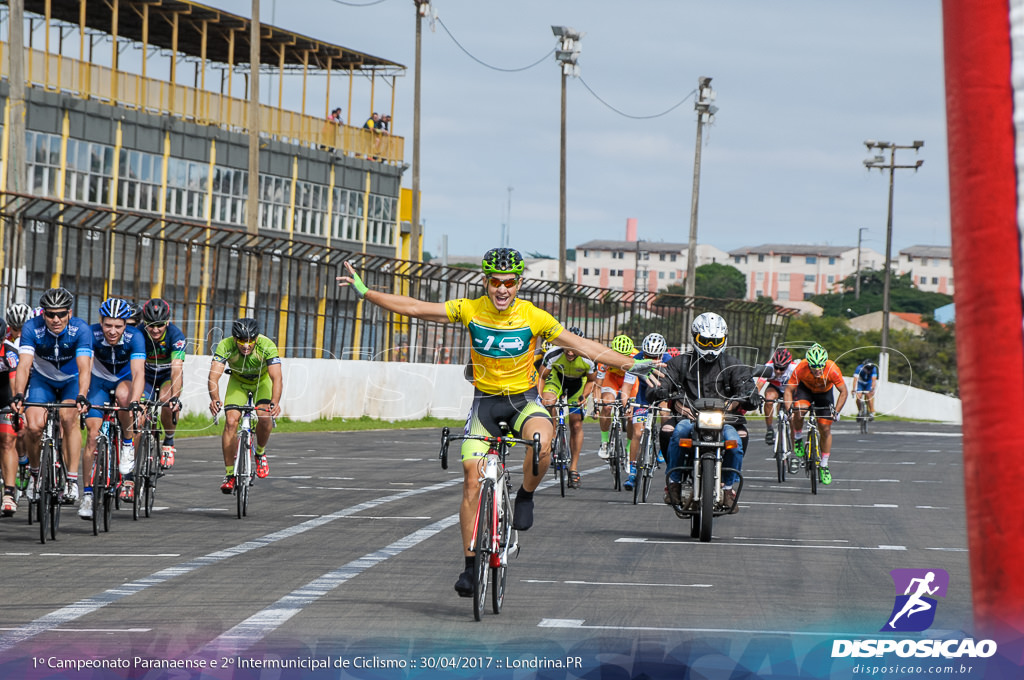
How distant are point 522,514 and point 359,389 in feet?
82.1

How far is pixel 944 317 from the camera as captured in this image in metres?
141

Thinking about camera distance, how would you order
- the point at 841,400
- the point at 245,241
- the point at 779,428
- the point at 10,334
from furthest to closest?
the point at 245,241 → the point at 779,428 → the point at 841,400 → the point at 10,334

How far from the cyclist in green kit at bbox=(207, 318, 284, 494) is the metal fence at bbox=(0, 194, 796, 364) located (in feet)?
30.4

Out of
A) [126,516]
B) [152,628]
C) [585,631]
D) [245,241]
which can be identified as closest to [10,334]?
[126,516]

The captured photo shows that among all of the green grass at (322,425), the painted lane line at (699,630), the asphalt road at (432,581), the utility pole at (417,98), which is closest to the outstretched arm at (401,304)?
the asphalt road at (432,581)

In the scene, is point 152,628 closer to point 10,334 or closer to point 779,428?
point 10,334

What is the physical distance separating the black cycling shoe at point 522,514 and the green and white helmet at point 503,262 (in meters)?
1.37

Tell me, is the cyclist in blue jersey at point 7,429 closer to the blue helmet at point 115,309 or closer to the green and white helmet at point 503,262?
the blue helmet at point 115,309

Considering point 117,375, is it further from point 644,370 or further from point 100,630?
point 644,370

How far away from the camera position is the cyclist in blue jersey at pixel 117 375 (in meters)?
12.7

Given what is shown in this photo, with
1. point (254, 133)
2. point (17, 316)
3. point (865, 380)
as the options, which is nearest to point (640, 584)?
point (17, 316)

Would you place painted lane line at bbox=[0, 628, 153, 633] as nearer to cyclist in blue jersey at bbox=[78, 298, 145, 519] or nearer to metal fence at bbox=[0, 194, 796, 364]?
cyclist in blue jersey at bbox=[78, 298, 145, 519]

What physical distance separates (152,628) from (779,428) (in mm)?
15077

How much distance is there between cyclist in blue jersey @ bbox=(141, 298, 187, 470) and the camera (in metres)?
14.0
